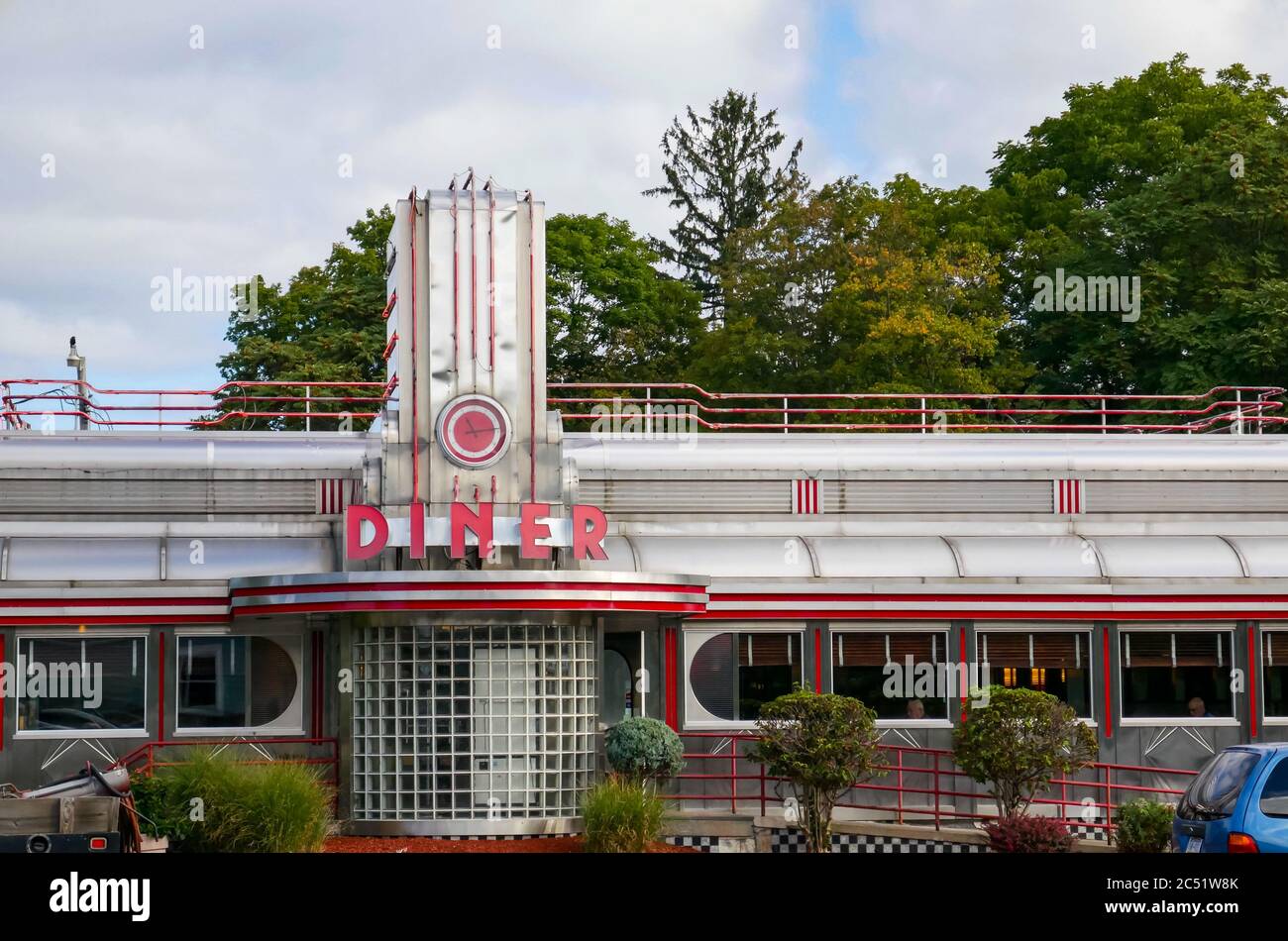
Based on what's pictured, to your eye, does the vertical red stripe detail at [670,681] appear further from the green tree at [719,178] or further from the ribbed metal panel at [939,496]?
the green tree at [719,178]

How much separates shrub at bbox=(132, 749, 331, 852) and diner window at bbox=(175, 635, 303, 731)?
362 cm

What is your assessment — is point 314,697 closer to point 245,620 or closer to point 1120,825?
point 245,620

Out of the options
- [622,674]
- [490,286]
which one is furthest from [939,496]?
[490,286]

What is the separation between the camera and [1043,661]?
24.9 meters

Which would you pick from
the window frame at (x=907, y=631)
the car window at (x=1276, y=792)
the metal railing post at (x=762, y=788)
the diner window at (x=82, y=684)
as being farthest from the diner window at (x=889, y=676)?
the car window at (x=1276, y=792)

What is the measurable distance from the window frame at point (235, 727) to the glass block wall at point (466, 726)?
1507 mm

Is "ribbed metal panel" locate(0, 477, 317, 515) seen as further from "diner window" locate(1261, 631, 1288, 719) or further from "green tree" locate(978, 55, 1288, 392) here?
"green tree" locate(978, 55, 1288, 392)

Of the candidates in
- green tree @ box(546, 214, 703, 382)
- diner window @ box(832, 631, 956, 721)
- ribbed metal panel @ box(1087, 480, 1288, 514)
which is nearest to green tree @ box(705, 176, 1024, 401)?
green tree @ box(546, 214, 703, 382)

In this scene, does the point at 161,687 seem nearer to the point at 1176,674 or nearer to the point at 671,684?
the point at 671,684

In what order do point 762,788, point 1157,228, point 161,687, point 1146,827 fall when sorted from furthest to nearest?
point 1157,228
point 161,687
point 762,788
point 1146,827

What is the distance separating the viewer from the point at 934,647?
24719mm

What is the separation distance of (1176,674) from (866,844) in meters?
5.91

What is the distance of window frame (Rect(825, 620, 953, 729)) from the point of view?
24422 millimetres

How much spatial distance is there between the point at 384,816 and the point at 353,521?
3.60 meters
